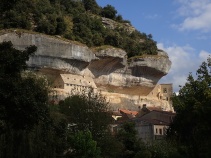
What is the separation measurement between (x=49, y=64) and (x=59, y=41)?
12.8 feet

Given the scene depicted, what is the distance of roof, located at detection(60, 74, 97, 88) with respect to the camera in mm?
65500

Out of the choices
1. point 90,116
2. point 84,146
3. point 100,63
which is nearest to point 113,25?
point 100,63

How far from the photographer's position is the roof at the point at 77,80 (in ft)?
215

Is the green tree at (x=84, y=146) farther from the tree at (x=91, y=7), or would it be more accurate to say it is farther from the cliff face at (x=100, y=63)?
the tree at (x=91, y=7)

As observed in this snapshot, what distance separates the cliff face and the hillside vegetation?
11.8 ft

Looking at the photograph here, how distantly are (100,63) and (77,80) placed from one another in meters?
6.82

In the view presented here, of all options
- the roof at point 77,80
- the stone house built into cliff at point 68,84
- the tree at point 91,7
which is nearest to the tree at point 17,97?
the stone house built into cliff at point 68,84

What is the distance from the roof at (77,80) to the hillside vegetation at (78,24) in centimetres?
681

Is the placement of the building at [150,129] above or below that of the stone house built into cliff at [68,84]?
below

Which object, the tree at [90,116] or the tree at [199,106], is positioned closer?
the tree at [199,106]

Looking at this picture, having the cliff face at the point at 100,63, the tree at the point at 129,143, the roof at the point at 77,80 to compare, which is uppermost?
the cliff face at the point at 100,63

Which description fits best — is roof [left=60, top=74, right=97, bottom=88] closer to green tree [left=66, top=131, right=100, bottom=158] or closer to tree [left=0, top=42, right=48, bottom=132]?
green tree [left=66, top=131, right=100, bottom=158]

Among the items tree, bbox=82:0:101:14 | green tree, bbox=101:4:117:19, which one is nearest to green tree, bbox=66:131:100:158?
tree, bbox=82:0:101:14

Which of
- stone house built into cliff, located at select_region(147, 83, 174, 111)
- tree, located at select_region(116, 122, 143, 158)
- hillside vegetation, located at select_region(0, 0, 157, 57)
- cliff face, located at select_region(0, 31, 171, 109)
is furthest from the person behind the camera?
stone house built into cliff, located at select_region(147, 83, 174, 111)
